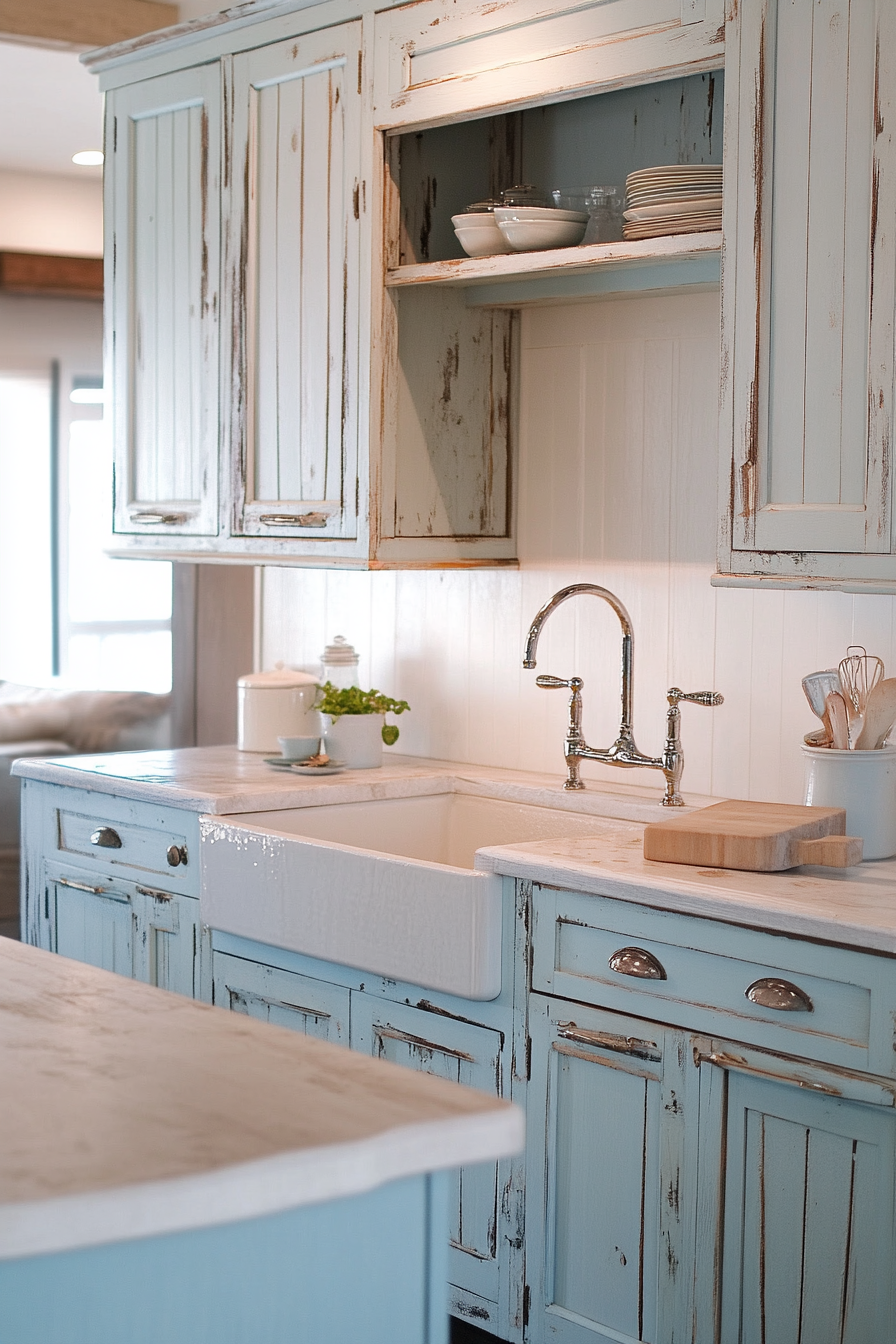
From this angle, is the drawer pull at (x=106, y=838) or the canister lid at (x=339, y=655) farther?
the canister lid at (x=339, y=655)

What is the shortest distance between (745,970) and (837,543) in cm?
65

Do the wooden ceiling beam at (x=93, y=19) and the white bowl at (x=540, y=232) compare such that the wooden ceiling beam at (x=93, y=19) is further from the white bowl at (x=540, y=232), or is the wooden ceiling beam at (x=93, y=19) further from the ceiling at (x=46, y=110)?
the white bowl at (x=540, y=232)

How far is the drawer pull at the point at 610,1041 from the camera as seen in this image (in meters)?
2.21

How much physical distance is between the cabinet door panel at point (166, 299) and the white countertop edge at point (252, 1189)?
2384mm

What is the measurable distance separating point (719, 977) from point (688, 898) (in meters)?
0.12

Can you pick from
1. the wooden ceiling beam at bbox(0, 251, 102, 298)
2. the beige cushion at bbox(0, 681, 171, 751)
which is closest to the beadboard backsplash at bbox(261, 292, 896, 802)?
the beige cushion at bbox(0, 681, 171, 751)

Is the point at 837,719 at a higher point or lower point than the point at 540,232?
Answer: lower

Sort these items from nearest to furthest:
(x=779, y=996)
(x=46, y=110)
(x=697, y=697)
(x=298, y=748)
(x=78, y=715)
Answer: (x=779, y=996), (x=697, y=697), (x=298, y=748), (x=46, y=110), (x=78, y=715)

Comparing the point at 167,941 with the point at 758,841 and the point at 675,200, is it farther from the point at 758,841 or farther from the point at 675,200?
the point at 675,200

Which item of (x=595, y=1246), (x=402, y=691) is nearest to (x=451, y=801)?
(x=402, y=691)

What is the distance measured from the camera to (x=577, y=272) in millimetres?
2938

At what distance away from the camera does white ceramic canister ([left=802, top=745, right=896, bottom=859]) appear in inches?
94.5

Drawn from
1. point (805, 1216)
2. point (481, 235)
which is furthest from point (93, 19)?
Result: point (805, 1216)

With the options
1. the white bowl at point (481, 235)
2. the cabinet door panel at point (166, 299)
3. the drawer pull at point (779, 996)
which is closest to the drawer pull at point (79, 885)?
the cabinet door panel at point (166, 299)
